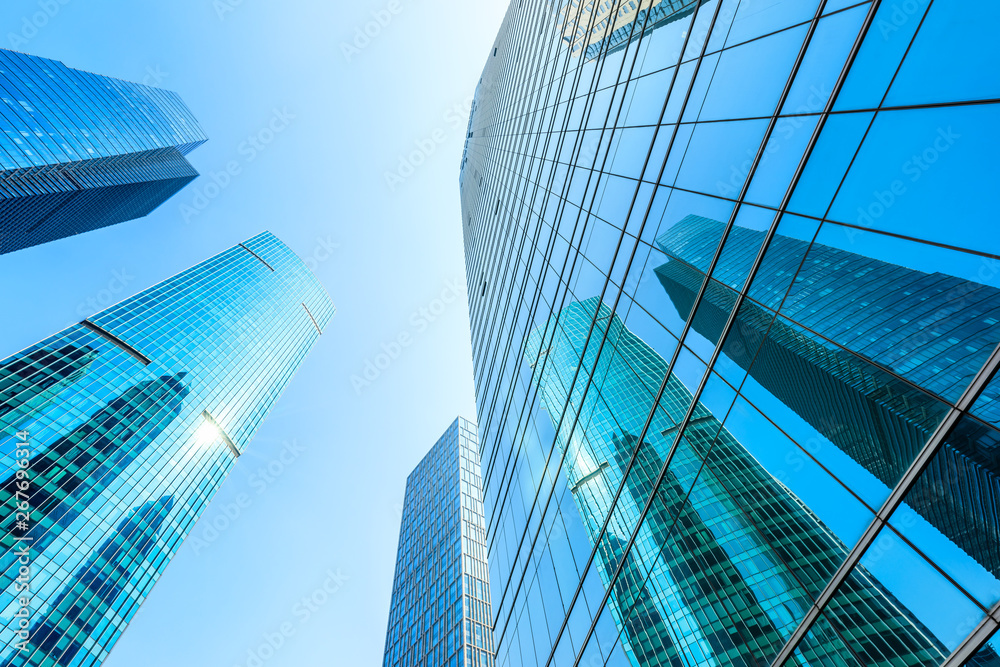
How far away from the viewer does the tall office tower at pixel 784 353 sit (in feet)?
17.2

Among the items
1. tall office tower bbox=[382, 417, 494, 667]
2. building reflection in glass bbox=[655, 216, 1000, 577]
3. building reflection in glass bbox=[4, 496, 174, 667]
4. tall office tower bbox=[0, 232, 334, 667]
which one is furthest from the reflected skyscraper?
building reflection in glass bbox=[655, 216, 1000, 577]

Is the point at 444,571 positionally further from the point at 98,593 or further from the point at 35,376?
the point at 35,376

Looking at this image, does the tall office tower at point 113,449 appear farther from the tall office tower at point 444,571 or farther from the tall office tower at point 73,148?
the tall office tower at point 444,571

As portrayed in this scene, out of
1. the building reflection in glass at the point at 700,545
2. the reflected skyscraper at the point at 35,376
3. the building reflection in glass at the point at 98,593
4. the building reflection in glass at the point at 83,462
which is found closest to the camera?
the building reflection in glass at the point at 700,545

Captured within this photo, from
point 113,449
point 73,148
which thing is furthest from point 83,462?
point 73,148

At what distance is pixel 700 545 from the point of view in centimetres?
952

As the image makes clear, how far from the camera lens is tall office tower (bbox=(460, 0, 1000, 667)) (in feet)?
17.2

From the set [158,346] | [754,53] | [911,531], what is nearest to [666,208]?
[754,53]

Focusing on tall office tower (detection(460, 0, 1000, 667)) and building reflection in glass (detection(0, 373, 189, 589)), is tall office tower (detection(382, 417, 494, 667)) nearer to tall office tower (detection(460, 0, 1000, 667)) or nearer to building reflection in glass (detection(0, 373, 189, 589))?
building reflection in glass (detection(0, 373, 189, 589))

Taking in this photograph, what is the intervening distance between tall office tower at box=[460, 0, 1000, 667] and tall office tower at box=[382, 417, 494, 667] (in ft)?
268

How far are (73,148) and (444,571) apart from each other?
145m

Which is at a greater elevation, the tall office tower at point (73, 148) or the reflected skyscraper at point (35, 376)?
the tall office tower at point (73, 148)

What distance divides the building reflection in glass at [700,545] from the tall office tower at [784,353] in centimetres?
5

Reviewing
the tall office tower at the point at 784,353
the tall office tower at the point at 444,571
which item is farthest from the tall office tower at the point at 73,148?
Result: the tall office tower at the point at 784,353
